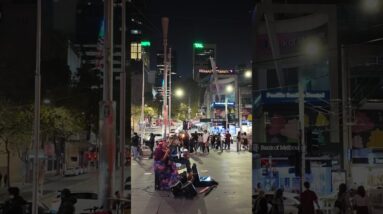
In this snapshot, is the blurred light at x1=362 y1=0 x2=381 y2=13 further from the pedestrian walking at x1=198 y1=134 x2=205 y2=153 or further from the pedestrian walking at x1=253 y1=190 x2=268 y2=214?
the pedestrian walking at x1=198 y1=134 x2=205 y2=153

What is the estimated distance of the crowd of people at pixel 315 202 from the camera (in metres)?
11.7

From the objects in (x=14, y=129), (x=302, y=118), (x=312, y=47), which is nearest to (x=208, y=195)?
(x=302, y=118)

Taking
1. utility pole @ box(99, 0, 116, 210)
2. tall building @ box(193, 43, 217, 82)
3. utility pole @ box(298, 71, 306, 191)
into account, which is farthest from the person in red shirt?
tall building @ box(193, 43, 217, 82)

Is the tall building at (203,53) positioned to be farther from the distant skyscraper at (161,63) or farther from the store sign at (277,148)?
the store sign at (277,148)

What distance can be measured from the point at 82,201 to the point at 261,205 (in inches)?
155

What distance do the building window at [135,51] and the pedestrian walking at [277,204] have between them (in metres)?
4.68

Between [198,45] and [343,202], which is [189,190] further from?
[198,45]

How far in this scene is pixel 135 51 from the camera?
515 inches

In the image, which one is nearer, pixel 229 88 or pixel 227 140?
pixel 229 88

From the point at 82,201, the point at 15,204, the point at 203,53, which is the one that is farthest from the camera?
the point at 203,53

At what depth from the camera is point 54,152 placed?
36.8ft

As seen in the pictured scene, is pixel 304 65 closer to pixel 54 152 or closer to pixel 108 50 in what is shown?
pixel 108 50

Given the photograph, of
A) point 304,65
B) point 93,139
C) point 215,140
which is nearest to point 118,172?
point 93,139

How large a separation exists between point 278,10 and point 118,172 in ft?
17.2
